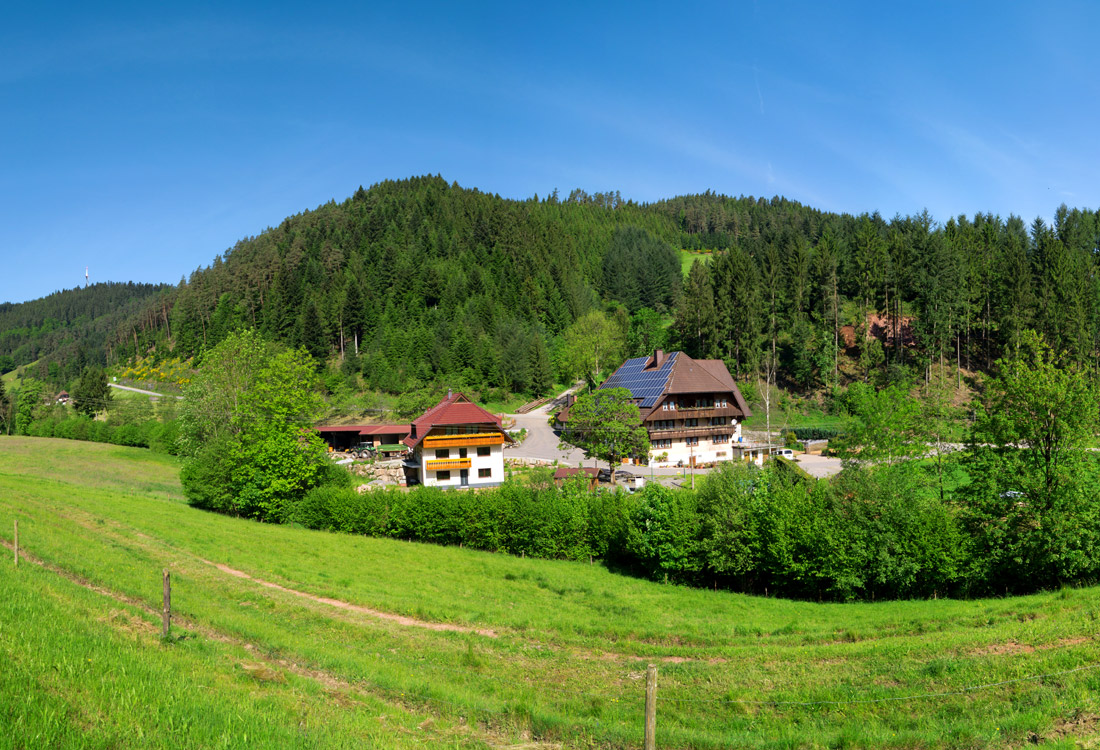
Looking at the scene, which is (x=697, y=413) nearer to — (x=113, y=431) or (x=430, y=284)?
(x=430, y=284)

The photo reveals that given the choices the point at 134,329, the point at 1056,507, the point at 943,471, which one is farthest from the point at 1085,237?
the point at 134,329

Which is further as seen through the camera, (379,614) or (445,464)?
(445,464)

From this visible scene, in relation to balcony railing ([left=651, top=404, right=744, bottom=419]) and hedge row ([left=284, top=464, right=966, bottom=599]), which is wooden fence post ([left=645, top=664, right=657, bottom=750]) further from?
balcony railing ([left=651, top=404, right=744, bottom=419])

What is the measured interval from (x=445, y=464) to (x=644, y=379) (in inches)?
1061

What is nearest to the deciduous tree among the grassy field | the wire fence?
the grassy field

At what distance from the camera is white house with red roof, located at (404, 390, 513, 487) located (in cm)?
5397

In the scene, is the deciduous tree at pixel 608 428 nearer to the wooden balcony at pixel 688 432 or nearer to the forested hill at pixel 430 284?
the wooden balcony at pixel 688 432

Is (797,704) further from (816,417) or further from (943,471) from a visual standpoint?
(816,417)

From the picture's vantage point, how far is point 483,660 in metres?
15.8

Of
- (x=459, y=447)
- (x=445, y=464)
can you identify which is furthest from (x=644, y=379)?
(x=445, y=464)

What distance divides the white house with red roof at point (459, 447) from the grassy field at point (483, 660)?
85.0 ft

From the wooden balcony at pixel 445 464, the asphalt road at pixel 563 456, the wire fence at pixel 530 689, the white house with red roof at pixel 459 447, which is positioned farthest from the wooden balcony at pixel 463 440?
the wire fence at pixel 530 689

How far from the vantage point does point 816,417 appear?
8138cm

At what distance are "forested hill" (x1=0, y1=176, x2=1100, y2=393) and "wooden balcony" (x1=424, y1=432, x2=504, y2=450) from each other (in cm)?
3945
